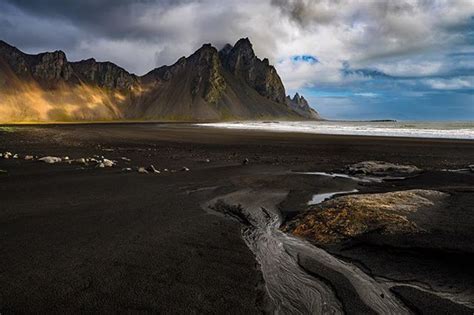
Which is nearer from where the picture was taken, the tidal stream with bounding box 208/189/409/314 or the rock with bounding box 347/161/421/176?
the tidal stream with bounding box 208/189/409/314

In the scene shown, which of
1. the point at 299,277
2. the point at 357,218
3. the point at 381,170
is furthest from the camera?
the point at 381,170

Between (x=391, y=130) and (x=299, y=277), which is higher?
(x=391, y=130)

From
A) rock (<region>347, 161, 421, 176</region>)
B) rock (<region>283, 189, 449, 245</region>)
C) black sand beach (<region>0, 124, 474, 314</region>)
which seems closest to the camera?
black sand beach (<region>0, 124, 474, 314</region>)

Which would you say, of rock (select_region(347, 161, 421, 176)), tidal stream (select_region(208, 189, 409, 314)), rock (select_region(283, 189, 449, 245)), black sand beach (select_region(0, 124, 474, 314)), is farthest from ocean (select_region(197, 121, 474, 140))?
tidal stream (select_region(208, 189, 409, 314))

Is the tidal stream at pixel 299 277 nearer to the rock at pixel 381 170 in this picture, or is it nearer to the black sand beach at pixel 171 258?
the black sand beach at pixel 171 258

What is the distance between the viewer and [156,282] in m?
5.60

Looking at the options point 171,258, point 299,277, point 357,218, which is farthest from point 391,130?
point 171,258

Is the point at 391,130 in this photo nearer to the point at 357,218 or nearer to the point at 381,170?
the point at 381,170

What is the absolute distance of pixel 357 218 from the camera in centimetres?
849

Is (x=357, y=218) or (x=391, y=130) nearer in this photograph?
(x=357, y=218)

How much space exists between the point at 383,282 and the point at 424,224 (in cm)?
301

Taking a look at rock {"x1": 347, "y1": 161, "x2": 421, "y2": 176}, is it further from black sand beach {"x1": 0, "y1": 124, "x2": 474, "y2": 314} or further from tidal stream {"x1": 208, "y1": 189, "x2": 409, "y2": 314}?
tidal stream {"x1": 208, "y1": 189, "x2": 409, "y2": 314}

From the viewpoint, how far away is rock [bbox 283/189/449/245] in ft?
25.9

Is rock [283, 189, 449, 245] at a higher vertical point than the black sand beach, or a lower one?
higher
